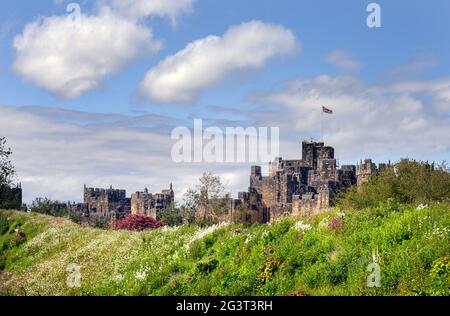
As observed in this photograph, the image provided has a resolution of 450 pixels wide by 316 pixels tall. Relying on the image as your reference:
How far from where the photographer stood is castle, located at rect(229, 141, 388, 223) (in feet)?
368

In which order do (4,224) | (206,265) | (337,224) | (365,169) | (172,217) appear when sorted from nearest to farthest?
(337,224) → (206,265) → (4,224) → (172,217) → (365,169)

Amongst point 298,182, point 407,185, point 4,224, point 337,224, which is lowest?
point 4,224

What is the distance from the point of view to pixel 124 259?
2717cm

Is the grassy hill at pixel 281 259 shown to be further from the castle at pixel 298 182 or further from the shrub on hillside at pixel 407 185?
the castle at pixel 298 182

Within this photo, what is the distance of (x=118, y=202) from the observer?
6752 inches

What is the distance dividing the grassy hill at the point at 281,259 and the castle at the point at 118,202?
121357 millimetres

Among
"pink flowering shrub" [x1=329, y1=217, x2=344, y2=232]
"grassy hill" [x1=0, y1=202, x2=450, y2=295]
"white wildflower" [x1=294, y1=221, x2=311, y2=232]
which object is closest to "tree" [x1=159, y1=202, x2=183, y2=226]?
"grassy hill" [x1=0, y1=202, x2=450, y2=295]

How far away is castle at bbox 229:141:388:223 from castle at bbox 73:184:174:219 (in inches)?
1062

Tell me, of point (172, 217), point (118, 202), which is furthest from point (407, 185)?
point (118, 202)

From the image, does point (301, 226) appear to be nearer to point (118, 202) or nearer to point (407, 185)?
point (407, 185)

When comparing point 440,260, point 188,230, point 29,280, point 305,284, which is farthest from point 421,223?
point 29,280

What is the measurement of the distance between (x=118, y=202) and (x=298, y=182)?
5933 centimetres

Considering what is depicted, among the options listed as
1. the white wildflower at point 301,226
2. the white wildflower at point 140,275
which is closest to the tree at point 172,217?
the white wildflower at point 140,275

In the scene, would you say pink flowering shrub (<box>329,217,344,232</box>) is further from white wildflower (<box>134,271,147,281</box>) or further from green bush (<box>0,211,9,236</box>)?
green bush (<box>0,211,9,236</box>)
